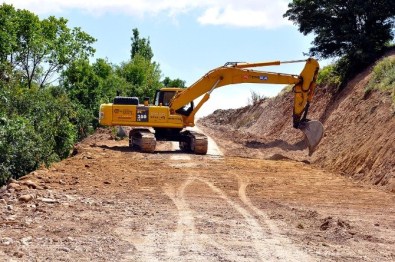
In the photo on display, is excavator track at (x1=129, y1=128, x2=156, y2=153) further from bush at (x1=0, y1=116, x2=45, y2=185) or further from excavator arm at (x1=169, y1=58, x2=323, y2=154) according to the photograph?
bush at (x1=0, y1=116, x2=45, y2=185)

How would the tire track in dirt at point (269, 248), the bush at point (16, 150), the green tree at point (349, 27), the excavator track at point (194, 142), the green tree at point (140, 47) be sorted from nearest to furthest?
the tire track in dirt at point (269, 248), the bush at point (16, 150), the excavator track at point (194, 142), the green tree at point (349, 27), the green tree at point (140, 47)

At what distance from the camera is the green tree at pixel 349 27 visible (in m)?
31.2

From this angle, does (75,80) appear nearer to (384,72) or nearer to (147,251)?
(384,72)

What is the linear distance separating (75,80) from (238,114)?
73.3 ft

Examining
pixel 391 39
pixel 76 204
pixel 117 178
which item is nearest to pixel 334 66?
pixel 391 39

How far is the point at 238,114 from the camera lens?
64438mm

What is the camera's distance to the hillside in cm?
1969

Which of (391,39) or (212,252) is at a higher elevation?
(391,39)

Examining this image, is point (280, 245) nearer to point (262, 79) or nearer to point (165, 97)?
point (262, 79)

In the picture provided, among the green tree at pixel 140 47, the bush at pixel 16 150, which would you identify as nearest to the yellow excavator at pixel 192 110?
the bush at pixel 16 150

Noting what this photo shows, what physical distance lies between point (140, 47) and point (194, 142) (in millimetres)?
60890

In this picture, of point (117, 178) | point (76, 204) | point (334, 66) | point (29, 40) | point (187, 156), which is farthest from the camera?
point (29, 40)

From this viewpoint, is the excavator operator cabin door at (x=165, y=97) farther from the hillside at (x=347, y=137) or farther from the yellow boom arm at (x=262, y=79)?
the hillside at (x=347, y=137)

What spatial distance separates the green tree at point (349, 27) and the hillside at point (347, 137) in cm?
125
